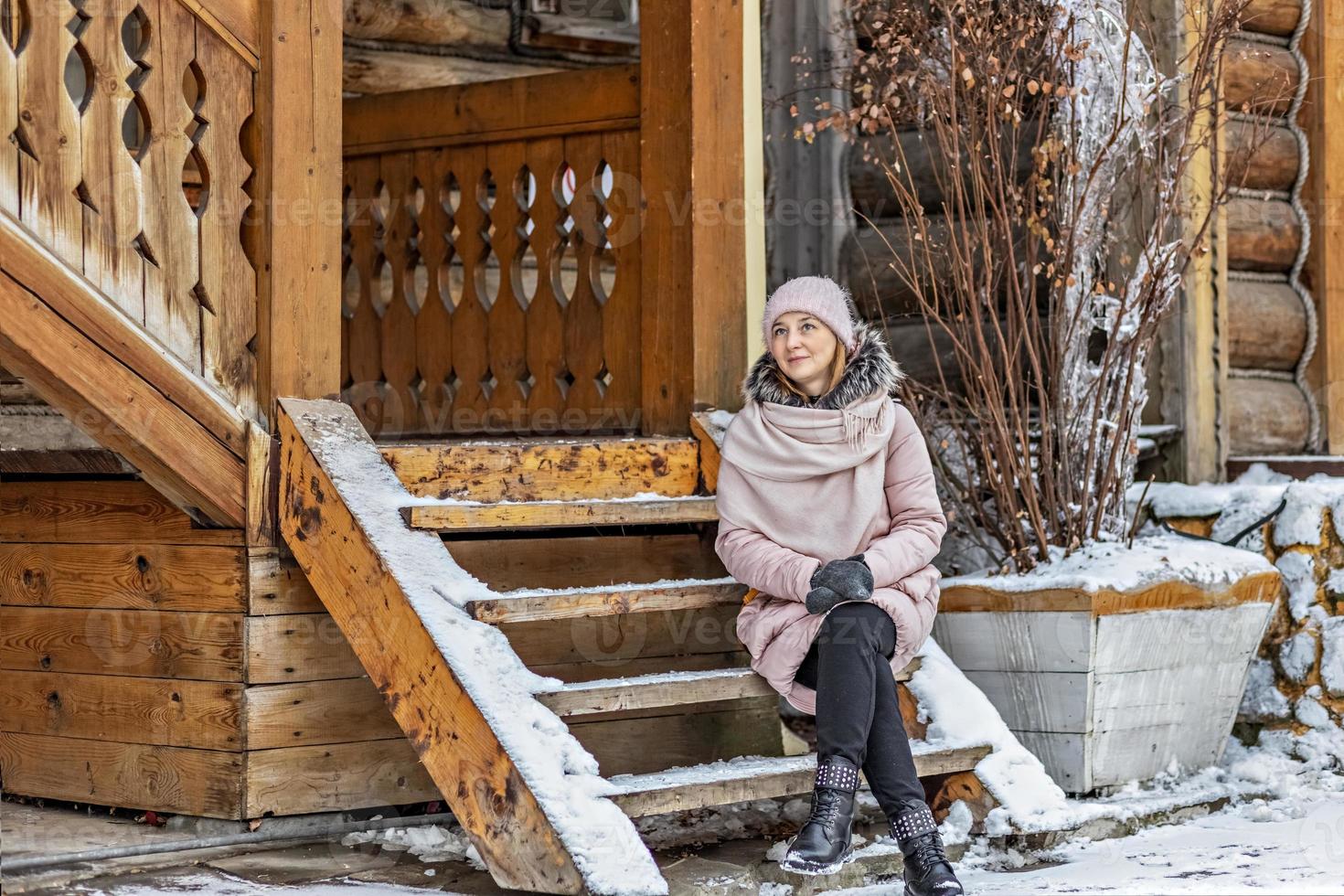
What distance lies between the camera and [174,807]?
428 centimetres

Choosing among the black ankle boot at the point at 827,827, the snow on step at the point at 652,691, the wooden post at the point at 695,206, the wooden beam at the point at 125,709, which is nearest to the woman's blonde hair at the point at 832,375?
the snow on step at the point at 652,691

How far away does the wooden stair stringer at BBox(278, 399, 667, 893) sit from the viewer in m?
3.36

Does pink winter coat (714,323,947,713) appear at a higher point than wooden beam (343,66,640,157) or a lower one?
lower

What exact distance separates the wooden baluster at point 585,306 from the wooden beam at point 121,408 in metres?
1.43

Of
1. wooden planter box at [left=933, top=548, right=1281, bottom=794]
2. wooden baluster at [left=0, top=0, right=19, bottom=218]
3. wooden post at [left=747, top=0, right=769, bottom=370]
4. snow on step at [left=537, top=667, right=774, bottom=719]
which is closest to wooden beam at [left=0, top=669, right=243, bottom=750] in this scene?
snow on step at [left=537, top=667, right=774, bottom=719]

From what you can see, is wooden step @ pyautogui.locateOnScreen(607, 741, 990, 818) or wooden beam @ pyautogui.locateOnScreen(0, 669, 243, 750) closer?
wooden step @ pyautogui.locateOnScreen(607, 741, 990, 818)

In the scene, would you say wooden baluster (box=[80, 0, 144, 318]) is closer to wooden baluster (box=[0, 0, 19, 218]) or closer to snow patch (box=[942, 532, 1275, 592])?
wooden baluster (box=[0, 0, 19, 218])

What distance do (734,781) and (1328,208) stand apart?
368 cm

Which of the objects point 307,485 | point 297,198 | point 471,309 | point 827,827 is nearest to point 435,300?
point 471,309

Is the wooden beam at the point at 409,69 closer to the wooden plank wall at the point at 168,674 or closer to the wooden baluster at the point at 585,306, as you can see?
the wooden baluster at the point at 585,306

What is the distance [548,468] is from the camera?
455cm

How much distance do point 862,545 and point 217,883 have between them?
5.32 ft

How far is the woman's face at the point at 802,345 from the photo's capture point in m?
4.06

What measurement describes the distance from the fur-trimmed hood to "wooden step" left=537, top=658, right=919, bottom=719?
2.16ft
